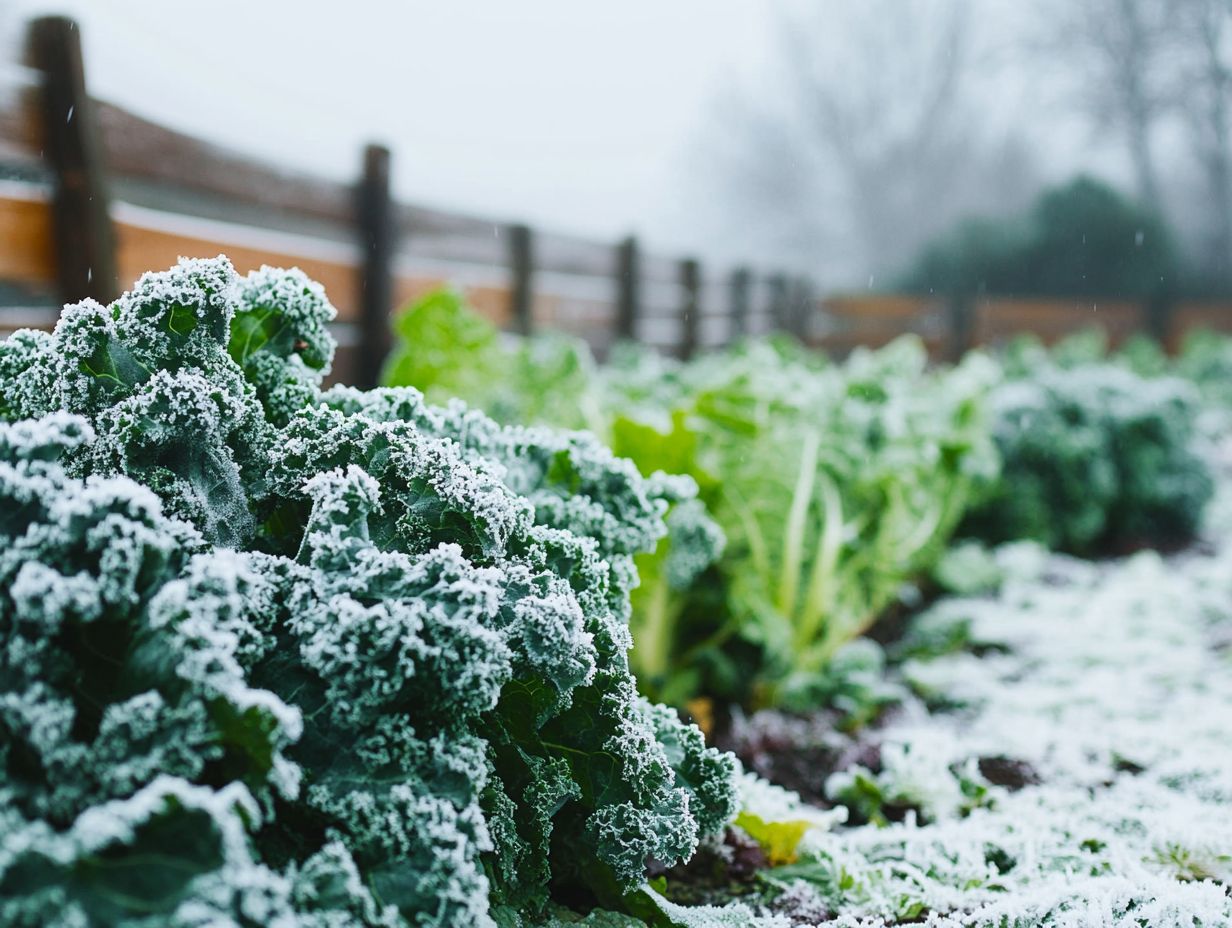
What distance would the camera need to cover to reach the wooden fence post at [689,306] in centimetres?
1248

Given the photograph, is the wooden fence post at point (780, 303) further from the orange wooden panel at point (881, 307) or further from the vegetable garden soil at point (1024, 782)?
the vegetable garden soil at point (1024, 782)

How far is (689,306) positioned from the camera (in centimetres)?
1302

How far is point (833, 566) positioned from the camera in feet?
13.9

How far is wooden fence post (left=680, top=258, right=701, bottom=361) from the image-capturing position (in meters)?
12.5

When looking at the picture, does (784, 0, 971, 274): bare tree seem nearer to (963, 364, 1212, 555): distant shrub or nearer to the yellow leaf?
(963, 364, 1212, 555): distant shrub

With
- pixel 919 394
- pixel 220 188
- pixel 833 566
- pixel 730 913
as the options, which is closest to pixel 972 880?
pixel 730 913

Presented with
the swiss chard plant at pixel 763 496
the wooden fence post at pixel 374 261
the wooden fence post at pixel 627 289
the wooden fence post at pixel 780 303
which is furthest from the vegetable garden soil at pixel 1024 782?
the wooden fence post at pixel 780 303

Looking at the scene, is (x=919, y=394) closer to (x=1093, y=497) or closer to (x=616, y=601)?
(x=1093, y=497)

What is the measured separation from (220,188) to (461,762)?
14.0 feet

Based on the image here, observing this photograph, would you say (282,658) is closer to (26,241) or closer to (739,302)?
(26,241)

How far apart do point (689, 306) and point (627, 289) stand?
2.49m

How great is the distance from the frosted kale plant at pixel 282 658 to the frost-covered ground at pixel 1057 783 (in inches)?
21.2

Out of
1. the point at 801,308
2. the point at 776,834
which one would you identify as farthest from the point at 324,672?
the point at 801,308

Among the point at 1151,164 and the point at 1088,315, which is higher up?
the point at 1151,164
